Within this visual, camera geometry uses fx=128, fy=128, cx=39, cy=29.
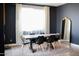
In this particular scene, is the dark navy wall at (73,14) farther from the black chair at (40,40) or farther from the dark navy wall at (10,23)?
the dark navy wall at (10,23)

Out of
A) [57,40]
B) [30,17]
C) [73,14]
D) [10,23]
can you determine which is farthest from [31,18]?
[73,14]

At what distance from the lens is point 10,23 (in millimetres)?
2520

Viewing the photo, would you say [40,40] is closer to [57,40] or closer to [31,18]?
[57,40]

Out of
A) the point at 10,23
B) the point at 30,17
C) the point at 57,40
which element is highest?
the point at 30,17

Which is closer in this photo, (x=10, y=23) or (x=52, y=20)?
(x=10, y=23)

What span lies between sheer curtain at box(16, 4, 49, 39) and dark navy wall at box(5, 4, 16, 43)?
3.0 inches

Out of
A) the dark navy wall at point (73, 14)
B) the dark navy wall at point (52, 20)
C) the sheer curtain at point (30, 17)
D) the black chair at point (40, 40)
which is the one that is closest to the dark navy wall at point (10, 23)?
the sheer curtain at point (30, 17)

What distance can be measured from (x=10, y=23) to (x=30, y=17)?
411 mm

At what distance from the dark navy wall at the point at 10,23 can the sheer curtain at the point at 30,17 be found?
→ 0.08 meters

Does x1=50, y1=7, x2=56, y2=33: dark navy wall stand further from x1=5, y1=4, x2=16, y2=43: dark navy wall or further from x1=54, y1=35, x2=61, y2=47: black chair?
x1=5, y1=4, x2=16, y2=43: dark navy wall

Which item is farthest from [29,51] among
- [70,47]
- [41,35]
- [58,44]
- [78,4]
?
[78,4]

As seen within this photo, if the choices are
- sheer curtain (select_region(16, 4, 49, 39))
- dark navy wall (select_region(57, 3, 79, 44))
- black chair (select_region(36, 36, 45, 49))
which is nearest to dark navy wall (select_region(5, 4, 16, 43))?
sheer curtain (select_region(16, 4, 49, 39))

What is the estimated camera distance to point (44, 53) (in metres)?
2.59

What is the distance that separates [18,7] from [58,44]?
1082 millimetres
